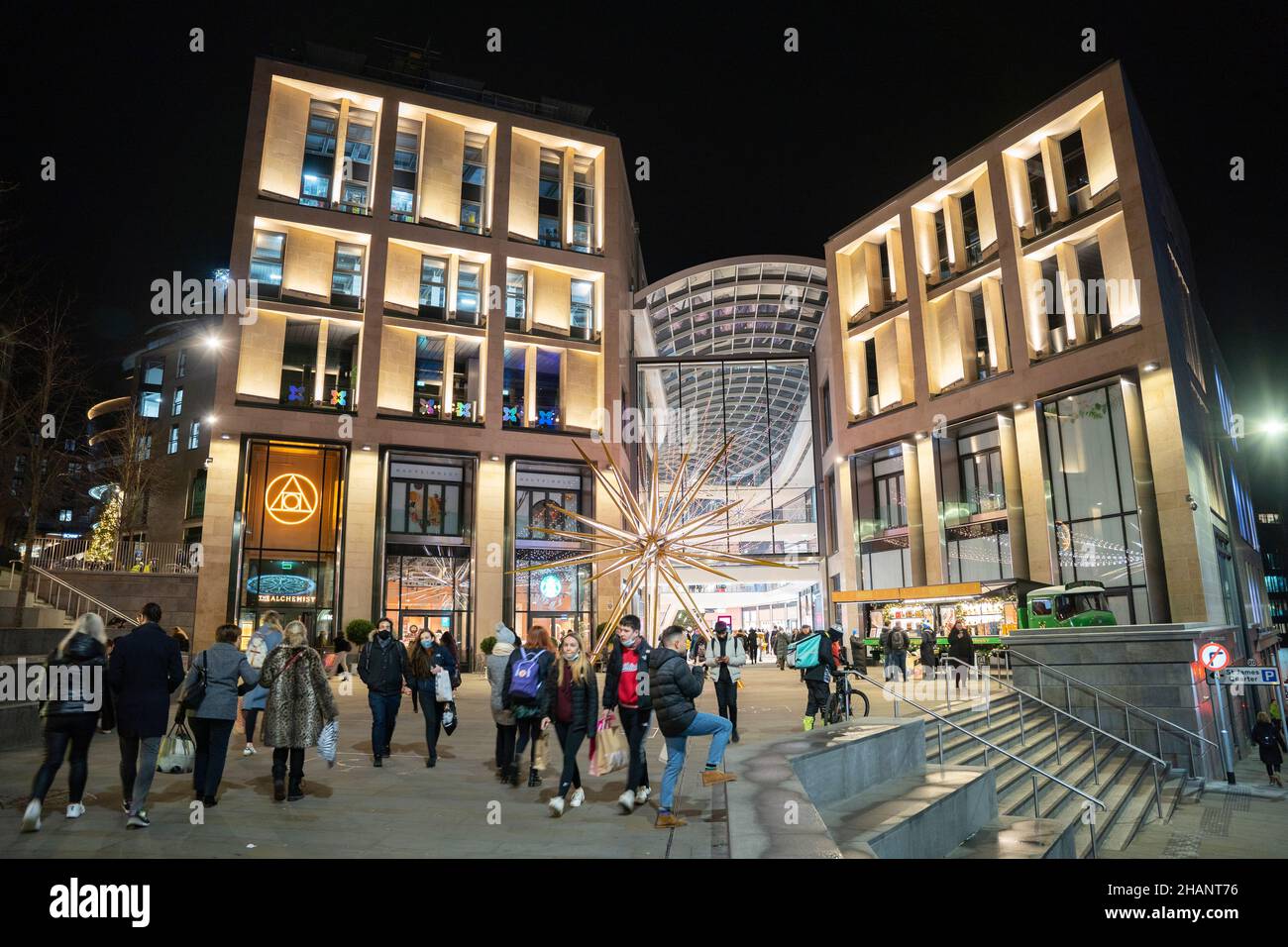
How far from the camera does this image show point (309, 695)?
8164 mm

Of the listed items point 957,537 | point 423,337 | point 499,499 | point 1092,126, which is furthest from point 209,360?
point 1092,126

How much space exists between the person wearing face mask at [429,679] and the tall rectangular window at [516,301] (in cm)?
2766

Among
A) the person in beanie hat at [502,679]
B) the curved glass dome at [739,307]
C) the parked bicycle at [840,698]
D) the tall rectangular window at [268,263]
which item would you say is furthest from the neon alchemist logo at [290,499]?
the person in beanie hat at [502,679]

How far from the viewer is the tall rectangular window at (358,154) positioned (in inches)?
1395

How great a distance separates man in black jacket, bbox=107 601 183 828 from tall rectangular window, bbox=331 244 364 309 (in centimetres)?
2988

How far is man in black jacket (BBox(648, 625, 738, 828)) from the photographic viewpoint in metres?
6.87

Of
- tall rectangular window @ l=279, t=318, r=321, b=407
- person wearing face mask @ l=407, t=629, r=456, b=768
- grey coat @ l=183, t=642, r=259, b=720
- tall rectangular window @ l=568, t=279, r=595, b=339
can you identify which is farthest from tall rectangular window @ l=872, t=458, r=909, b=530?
grey coat @ l=183, t=642, r=259, b=720

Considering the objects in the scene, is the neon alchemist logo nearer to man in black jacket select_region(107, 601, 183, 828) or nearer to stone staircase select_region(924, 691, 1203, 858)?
man in black jacket select_region(107, 601, 183, 828)

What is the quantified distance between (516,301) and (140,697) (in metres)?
32.2

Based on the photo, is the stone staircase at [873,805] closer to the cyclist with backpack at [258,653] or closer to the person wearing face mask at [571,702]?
the person wearing face mask at [571,702]
